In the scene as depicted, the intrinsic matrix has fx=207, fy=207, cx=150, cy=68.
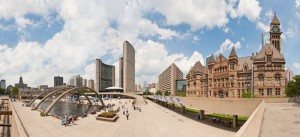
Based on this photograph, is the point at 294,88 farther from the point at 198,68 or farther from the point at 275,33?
the point at 198,68

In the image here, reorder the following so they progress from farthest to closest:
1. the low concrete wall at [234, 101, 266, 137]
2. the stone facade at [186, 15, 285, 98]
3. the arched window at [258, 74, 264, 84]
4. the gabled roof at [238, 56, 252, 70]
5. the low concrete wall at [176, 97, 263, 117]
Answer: the gabled roof at [238, 56, 252, 70] < the arched window at [258, 74, 264, 84] < the stone facade at [186, 15, 285, 98] < the low concrete wall at [176, 97, 263, 117] < the low concrete wall at [234, 101, 266, 137]

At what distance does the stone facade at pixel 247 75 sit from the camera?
2611 inches

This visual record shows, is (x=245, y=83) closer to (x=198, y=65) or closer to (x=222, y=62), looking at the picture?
(x=222, y=62)

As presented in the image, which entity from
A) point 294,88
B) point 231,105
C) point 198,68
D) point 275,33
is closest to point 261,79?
point 294,88

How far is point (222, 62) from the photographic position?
3226 inches

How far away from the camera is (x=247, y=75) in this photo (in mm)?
73750

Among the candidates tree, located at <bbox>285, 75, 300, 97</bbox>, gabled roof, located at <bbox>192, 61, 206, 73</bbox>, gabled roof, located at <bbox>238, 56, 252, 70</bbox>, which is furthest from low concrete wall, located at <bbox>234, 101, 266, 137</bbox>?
gabled roof, located at <bbox>192, 61, 206, 73</bbox>

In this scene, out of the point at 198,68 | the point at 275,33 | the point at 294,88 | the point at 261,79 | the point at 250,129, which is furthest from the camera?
the point at 198,68

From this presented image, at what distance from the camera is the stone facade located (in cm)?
6631

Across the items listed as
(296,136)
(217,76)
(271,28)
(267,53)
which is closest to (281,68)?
(267,53)

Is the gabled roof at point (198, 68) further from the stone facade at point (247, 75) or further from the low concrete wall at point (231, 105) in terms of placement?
the low concrete wall at point (231, 105)

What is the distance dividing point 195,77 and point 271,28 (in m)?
38.9

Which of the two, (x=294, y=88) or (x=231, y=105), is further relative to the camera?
(x=294, y=88)

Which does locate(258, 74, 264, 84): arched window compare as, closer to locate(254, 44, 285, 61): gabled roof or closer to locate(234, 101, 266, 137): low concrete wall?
locate(254, 44, 285, 61): gabled roof
